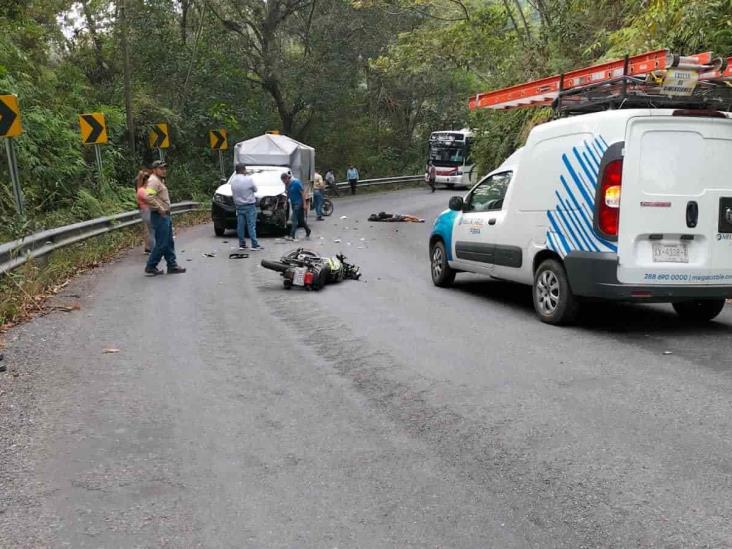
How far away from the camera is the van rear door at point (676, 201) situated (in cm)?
764

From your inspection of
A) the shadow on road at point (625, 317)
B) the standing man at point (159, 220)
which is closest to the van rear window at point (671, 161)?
the shadow on road at point (625, 317)

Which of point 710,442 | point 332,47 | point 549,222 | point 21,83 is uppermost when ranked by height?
point 332,47

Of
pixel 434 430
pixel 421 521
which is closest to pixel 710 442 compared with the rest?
pixel 434 430

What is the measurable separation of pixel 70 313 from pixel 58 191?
10.8 metres

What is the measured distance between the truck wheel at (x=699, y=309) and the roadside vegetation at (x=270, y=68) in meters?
4.88

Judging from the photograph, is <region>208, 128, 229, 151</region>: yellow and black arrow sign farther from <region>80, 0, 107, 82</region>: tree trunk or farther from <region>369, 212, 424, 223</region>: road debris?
<region>80, 0, 107, 82</region>: tree trunk

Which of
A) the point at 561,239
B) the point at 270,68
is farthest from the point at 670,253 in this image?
the point at 270,68

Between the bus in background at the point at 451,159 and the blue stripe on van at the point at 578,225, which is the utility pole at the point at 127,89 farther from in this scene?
the bus in background at the point at 451,159

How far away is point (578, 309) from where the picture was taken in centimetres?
826

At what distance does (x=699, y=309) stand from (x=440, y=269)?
368cm

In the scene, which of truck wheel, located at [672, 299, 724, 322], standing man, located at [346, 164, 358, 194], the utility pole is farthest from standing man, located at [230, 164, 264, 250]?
standing man, located at [346, 164, 358, 194]

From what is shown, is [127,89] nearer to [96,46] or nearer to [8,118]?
[96,46]

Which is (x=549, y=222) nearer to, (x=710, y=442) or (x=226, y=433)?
(x=710, y=442)

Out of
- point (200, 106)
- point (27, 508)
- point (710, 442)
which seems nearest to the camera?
point (27, 508)
